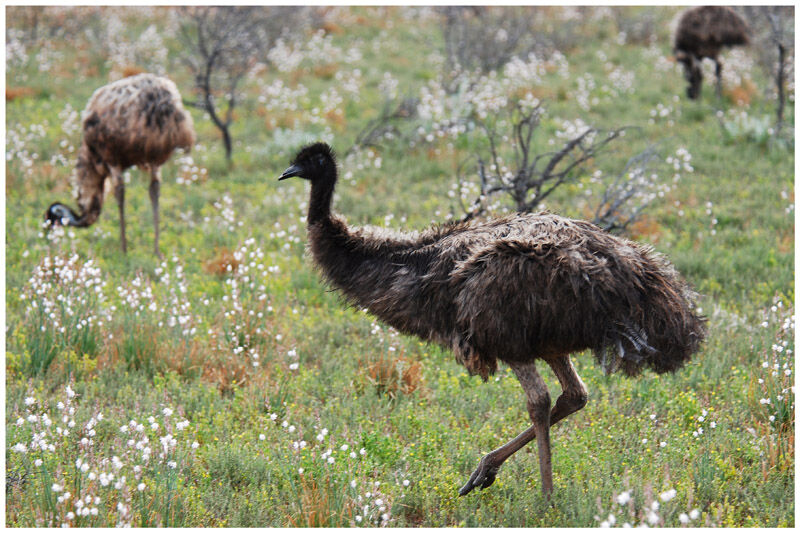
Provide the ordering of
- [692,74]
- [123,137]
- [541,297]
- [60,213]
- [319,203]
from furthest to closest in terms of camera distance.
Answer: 1. [692,74]
2. [60,213]
3. [123,137]
4. [319,203]
5. [541,297]

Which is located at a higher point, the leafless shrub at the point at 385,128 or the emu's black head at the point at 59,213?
the leafless shrub at the point at 385,128

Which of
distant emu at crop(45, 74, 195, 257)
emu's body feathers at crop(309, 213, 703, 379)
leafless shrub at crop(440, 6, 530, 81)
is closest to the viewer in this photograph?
emu's body feathers at crop(309, 213, 703, 379)

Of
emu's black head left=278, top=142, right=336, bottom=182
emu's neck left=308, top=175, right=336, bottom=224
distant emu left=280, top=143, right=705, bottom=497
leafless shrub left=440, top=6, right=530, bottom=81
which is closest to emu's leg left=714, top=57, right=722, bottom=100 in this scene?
leafless shrub left=440, top=6, right=530, bottom=81

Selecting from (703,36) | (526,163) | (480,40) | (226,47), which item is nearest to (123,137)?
(526,163)

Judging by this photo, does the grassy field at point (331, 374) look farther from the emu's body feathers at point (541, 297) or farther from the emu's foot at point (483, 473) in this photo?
the emu's body feathers at point (541, 297)

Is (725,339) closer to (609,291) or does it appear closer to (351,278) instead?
(609,291)

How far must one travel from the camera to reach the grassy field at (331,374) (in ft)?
14.6

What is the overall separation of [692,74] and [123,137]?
35.3ft

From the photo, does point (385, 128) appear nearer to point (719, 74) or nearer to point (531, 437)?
point (719, 74)

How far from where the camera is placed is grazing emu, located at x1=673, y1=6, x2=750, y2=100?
47.1 feet

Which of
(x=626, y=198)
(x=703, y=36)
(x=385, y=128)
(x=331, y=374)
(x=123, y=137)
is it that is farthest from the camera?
(x=703, y=36)

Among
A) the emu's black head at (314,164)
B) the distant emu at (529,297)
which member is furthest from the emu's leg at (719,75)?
the emu's black head at (314,164)

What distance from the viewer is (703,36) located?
14320 mm

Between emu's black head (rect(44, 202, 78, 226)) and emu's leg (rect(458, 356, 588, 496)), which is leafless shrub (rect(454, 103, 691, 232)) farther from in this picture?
emu's black head (rect(44, 202, 78, 226))
